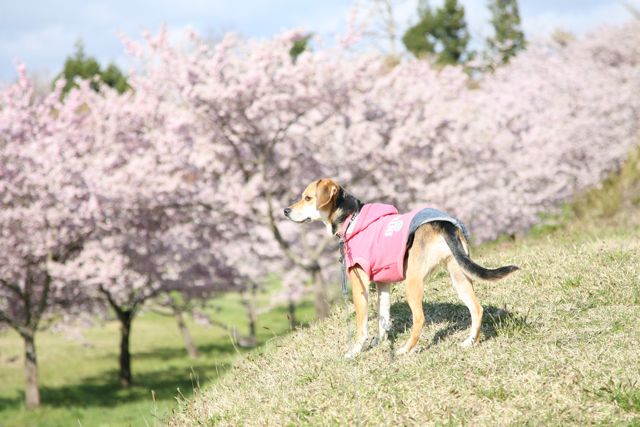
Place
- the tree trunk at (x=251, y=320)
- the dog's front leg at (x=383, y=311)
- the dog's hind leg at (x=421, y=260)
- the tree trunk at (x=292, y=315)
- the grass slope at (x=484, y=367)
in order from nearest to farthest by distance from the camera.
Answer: the grass slope at (x=484, y=367)
the dog's hind leg at (x=421, y=260)
the dog's front leg at (x=383, y=311)
the tree trunk at (x=292, y=315)
the tree trunk at (x=251, y=320)

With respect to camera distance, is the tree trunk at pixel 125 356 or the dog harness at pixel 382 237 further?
the tree trunk at pixel 125 356

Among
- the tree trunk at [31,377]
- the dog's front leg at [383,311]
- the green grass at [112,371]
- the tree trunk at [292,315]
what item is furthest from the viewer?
the tree trunk at [31,377]

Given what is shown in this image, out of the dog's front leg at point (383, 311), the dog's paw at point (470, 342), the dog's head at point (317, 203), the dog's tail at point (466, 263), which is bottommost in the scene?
the dog's paw at point (470, 342)

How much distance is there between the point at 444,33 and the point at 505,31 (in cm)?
536

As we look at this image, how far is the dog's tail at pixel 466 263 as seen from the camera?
6.89 m

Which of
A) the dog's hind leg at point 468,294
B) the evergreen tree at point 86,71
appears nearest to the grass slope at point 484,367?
the dog's hind leg at point 468,294

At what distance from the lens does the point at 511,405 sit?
19.4 feet

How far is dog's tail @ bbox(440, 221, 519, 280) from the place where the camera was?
22.6 feet

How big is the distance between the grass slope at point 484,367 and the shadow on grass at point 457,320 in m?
0.02

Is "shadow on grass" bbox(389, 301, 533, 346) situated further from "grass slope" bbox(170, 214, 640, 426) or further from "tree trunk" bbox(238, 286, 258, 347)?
"tree trunk" bbox(238, 286, 258, 347)

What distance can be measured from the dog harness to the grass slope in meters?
0.91

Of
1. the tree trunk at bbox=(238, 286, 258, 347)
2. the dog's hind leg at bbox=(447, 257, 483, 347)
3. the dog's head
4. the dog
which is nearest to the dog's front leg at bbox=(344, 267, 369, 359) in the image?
the dog

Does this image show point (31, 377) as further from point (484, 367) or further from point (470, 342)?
point (484, 367)

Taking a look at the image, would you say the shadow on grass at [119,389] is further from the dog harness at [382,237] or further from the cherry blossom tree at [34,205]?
the dog harness at [382,237]
